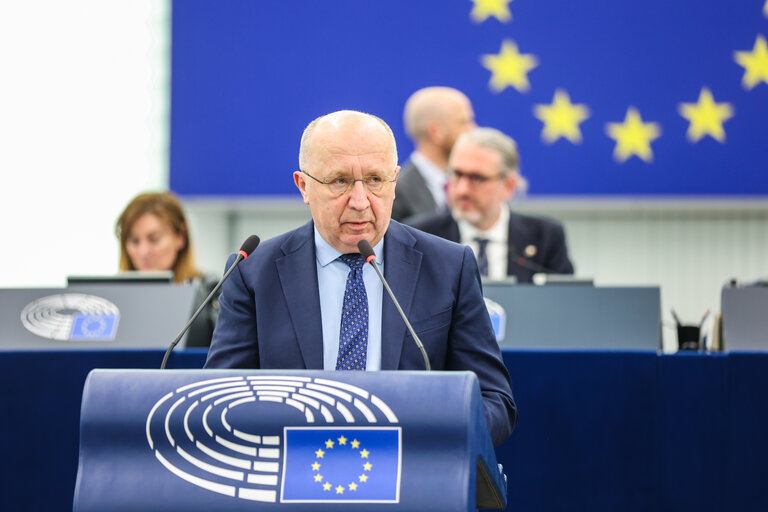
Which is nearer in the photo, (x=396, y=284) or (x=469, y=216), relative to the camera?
(x=396, y=284)

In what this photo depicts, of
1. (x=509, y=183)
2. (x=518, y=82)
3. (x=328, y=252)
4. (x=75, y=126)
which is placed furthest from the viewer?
(x=518, y=82)

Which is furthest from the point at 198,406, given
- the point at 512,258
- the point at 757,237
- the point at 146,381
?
the point at 757,237

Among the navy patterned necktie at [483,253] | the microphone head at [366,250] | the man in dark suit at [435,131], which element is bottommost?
the microphone head at [366,250]

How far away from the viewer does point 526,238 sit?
4.16 meters

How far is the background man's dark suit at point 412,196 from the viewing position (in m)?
4.66

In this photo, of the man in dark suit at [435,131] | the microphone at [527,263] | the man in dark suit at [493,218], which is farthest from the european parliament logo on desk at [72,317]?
the man in dark suit at [435,131]

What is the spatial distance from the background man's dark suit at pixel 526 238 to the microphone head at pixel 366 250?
2176mm

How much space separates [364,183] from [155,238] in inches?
87.3

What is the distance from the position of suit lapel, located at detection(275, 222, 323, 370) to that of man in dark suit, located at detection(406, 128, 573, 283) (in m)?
2.05

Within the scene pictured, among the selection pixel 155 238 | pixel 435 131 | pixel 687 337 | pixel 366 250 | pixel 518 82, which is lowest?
pixel 687 337

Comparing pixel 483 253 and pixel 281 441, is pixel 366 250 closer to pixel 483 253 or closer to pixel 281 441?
pixel 281 441

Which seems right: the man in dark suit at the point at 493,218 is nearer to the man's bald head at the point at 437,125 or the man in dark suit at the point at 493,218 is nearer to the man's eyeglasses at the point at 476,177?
the man's eyeglasses at the point at 476,177

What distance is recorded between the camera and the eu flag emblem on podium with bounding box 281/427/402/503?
1489mm

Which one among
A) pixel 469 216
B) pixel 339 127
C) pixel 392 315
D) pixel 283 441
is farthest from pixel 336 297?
pixel 469 216
